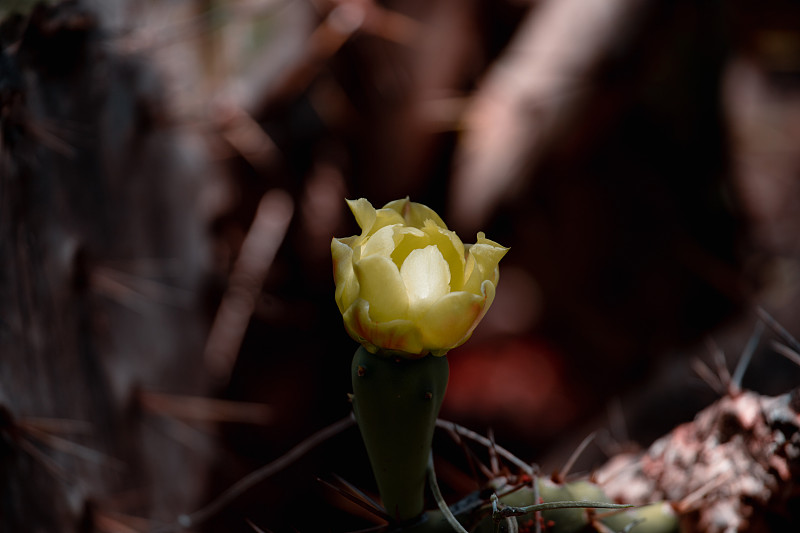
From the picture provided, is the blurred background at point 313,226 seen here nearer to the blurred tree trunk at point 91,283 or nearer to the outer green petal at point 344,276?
the blurred tree trunk at point 91,283

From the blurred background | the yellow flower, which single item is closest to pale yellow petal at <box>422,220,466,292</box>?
the yellow flower

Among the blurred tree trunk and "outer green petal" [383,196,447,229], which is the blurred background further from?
"outer green petal" [383,196,447,229]

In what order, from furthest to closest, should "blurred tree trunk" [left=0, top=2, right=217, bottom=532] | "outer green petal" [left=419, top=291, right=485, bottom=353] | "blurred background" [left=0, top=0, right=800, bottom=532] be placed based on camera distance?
"blurred background" [left=0, top=0, right=800, bottom=532] → "blurred tree trunk" [left=0, top=2, right=217, bottom=532] → "outer green petal" [left=419, top=291, right=485, bottom=353]

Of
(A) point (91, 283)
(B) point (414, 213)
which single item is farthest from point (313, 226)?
(B) point (414, 213)

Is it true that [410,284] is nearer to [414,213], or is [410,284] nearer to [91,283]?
[414,213]

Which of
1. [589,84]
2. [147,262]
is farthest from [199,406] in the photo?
[589,84]

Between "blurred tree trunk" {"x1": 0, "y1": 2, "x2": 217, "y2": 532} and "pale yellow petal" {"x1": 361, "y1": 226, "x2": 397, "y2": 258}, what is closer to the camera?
"pale yellow petal" {"x1": 361, "y1": 226, "x2": 397, "y2": 258}
